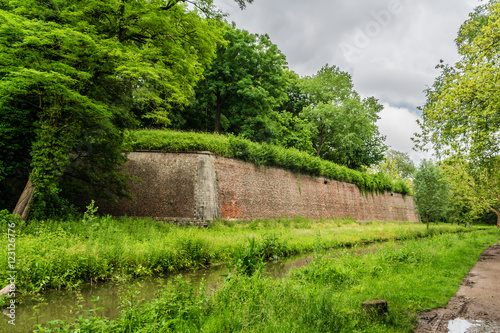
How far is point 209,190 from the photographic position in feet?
51.7

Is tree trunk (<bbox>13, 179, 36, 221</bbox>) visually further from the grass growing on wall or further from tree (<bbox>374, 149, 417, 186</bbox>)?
tree (<bbox>374, 149, 417, 186</bbox>)

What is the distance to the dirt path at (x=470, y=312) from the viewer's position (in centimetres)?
401

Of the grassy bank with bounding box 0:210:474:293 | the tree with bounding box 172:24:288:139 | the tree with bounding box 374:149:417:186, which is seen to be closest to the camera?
the grassy bank with bounding box 0:210:474:293

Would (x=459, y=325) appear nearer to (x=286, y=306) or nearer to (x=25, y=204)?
(x=286, y=306)

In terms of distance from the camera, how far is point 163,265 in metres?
7.86

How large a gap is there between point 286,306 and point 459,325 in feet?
8.43

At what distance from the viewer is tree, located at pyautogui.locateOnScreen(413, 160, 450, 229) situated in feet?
75.8

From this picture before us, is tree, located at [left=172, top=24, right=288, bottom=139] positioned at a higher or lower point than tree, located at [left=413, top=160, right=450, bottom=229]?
higher

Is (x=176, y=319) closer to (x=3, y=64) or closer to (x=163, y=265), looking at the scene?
(x=163, y=265)

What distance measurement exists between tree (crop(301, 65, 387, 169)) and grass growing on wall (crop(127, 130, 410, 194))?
7.07 meters

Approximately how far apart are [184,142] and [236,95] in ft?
33.1

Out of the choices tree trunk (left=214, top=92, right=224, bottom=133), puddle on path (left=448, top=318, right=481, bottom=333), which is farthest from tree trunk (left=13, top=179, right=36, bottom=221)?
tree trunk (left=214, top=92, right=224, bottom=133)

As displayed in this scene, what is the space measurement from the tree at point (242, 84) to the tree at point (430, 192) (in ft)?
45.1

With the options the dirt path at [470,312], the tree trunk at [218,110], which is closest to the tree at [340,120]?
the tree trunk at [218,110]
